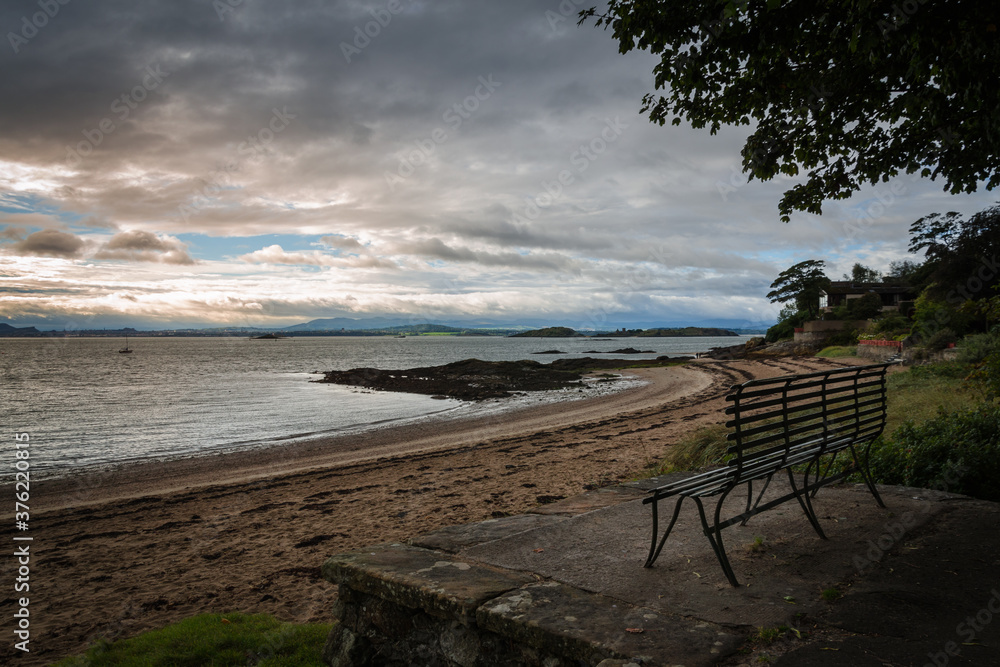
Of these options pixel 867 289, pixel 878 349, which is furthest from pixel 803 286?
pixel 878 349

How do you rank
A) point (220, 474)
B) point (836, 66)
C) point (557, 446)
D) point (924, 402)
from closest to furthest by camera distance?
point (836, 66)
point (924, 402)
point (220, 474)
point (557, 446)

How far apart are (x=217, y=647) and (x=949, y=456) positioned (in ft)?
21.5

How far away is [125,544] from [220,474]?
5133 mm

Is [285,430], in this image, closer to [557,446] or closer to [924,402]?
[557,446]

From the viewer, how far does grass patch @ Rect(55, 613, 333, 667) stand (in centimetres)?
375

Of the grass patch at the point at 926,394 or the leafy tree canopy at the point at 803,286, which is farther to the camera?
the leafy tree canopy at the point at 803,286

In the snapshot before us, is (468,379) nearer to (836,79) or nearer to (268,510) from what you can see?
(268,510)

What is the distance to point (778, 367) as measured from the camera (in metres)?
36.4

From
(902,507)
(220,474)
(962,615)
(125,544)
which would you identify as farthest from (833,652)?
(220,474)

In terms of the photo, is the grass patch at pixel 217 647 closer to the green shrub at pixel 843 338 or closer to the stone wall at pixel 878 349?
the stone wall at pixel 878 349

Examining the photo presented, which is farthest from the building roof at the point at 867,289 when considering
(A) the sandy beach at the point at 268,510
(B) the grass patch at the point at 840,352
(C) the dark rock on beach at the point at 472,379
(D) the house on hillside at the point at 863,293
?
(A) the sandy beach at the point at 268,510

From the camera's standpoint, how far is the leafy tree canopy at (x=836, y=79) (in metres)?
4.20

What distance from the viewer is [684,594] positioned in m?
3.07

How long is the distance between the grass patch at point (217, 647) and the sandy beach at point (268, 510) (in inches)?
29.1
